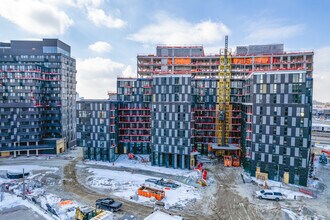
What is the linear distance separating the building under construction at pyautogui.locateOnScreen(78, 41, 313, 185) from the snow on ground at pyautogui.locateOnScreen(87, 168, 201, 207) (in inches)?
547

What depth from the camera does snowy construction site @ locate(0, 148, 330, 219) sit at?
40.5 meters

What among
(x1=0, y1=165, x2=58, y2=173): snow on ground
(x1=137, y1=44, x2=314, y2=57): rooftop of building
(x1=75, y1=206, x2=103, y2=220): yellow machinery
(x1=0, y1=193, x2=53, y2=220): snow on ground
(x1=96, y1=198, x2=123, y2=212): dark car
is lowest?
(x1=0, y1=165, x2=58, y2=173): snow on ground

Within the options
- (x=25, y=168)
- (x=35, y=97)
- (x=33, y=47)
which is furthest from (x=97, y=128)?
(x=33, y=47)

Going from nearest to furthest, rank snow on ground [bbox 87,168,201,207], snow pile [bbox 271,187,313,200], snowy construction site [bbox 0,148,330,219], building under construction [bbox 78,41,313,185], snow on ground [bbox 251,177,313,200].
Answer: snowy construction site [bbox 0,148,330,219] → snow on ground [bbox 87,168,201,207] → snow pile [bbox 271,187,313,200] → snow on ground [bbox 251,177,313,200] → building under construction [bbox 78,41,313,185]

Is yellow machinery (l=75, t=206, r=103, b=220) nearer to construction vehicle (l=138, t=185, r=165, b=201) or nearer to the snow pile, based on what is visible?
construction vehicle (l=138, t=185, r=165, b=201)

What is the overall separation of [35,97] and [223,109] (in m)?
80.2

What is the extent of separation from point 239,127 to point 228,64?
27032 millimetres

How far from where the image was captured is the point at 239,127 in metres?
85.3

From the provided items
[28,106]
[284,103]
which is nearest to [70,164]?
[28,106]

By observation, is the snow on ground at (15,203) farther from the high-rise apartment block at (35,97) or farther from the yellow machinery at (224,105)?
the yellow machinery at (224,105)

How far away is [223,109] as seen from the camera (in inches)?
3285

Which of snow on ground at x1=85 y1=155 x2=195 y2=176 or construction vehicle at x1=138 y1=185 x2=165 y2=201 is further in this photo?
snow on ground at x1=85 y1=155 x2=195 y2=176

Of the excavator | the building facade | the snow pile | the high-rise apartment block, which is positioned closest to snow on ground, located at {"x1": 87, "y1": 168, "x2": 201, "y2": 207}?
the building facade

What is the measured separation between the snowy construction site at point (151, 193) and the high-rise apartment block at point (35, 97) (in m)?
17.7
